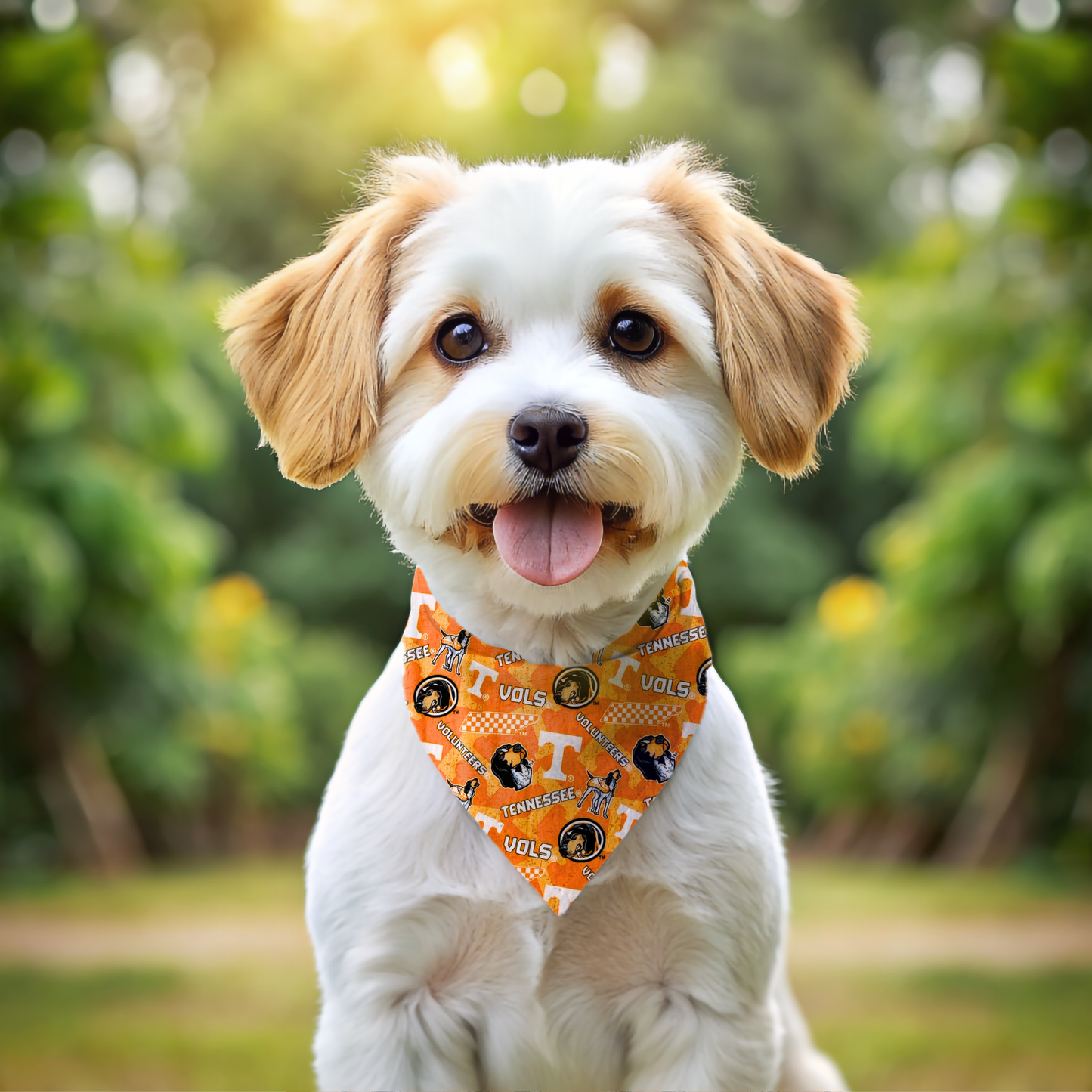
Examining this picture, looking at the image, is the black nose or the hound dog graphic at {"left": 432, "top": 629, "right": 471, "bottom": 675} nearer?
the black nose

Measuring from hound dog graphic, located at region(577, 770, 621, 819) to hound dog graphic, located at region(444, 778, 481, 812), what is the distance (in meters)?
0.18

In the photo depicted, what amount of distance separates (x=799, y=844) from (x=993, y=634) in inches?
109

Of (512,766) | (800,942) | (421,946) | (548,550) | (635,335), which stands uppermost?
(635,335)

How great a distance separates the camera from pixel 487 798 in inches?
86.5

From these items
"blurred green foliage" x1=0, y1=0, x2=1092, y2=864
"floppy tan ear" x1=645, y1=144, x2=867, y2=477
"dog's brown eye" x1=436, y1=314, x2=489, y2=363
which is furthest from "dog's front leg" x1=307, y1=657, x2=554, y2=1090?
"blurred green foliage" x1=0, y1=0, x2=1092, y2=864

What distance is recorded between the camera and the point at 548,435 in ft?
6.14

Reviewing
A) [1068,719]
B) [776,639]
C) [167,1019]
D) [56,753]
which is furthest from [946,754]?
[56,753]

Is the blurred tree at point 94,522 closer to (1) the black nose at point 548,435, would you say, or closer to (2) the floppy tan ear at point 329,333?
(2) the floppy tan ear at point 329,333

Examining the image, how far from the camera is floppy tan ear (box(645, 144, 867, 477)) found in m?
2.12

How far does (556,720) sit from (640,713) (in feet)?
0.49

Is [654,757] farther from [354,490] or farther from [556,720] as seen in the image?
[354,490]

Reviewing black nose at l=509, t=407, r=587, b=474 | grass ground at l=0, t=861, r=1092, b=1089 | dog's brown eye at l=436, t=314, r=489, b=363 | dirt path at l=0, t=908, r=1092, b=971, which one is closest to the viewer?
black nose at l=509, t=407, r=587, b=474

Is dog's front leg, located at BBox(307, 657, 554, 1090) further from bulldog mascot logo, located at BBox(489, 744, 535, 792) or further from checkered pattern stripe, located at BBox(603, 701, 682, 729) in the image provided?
checkered pattern stripe, located at BBox(603, 701, 682, 729)

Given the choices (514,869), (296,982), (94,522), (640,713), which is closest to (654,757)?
(640,713)
